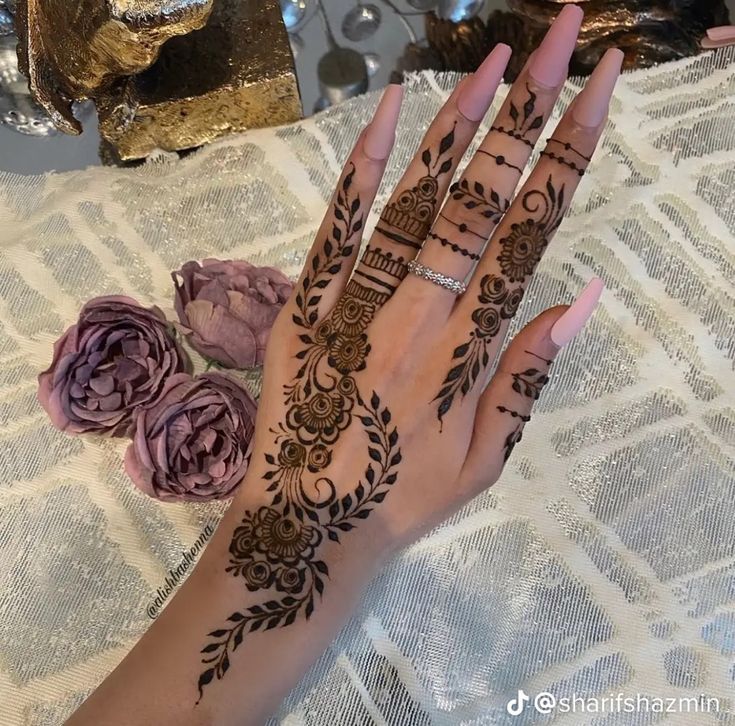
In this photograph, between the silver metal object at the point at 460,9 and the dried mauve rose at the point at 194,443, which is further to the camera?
the silver metal object at the point at 460,9

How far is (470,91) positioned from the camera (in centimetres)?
71

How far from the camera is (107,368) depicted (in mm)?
702

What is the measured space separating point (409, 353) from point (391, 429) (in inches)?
2.8

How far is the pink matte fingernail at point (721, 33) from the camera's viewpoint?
3.39 ft

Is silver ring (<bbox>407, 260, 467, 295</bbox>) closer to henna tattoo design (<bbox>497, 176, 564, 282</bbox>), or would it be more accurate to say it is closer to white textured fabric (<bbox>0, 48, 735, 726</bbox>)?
henna tattoo design (<bbox>497, 176, 564, 282</bbox>)

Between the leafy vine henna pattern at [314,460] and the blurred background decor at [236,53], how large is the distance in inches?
12.6

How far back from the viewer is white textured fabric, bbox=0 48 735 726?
72 centimetres

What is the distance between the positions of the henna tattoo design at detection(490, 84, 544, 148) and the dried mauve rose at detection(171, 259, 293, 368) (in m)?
0.26

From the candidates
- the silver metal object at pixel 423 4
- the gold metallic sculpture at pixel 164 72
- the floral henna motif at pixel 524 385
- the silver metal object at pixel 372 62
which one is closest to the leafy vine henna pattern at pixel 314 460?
the floral henna motif at pixel 524 385

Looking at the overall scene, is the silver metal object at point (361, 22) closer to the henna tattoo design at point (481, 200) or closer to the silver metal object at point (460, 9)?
the silver metal object at point (460, 9)

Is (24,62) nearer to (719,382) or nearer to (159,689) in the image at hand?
(159,689)

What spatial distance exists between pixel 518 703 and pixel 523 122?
54 centimetres

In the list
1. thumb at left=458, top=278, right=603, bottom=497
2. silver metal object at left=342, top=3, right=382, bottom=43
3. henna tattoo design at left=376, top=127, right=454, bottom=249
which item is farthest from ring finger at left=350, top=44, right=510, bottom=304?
silver metal object at left=342, top=3, right=382, bottom=43

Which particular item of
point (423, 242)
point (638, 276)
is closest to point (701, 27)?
point (638, 276)
